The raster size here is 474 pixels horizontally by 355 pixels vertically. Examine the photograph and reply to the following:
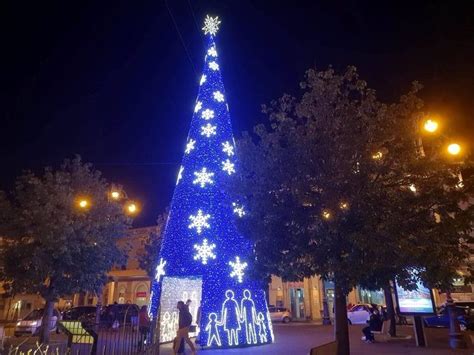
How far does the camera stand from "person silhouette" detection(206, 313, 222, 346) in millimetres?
11742

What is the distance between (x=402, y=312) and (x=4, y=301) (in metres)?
47.0

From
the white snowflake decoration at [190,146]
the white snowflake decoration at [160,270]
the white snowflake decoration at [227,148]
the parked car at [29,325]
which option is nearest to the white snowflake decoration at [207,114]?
the white snowflake decoration at [190,146]

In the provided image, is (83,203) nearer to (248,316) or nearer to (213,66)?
(213,66)

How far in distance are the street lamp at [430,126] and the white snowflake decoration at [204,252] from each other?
737cm

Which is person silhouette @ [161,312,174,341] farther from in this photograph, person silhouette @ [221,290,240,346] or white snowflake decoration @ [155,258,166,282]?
person silhouette @ [221,290,240,346]

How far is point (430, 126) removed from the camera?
9555mm

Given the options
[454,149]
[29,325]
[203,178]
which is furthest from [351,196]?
[29,325]

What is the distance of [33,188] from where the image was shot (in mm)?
17078

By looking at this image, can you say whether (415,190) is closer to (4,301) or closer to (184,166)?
(184,166)

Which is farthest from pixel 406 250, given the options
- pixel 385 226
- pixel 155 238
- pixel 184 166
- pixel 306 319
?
pixel 306 319

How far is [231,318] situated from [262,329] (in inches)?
58.7

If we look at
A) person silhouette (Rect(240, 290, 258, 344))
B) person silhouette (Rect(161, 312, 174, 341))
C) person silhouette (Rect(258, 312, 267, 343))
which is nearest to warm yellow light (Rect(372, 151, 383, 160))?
person silhouette (Rect(240, 290, 258, 344))

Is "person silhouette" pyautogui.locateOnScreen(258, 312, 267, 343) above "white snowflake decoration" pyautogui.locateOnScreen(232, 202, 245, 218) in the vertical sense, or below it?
below

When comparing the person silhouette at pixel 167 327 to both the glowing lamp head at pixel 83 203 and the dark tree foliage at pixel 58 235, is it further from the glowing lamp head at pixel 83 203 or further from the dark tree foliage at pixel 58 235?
the glowing lamp head at pixel 83 203
